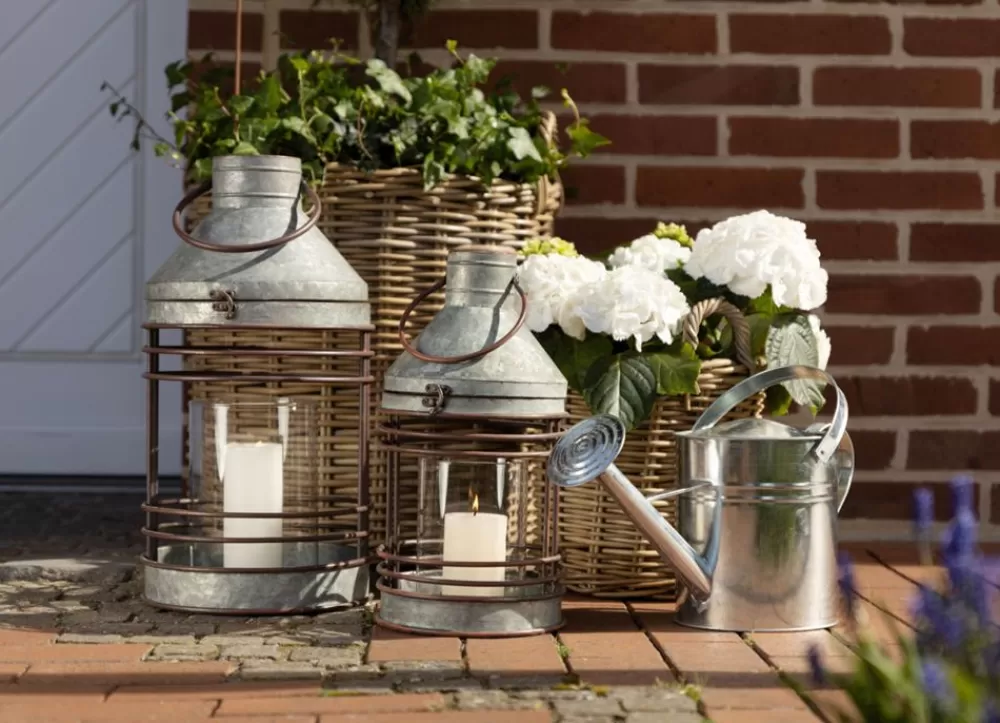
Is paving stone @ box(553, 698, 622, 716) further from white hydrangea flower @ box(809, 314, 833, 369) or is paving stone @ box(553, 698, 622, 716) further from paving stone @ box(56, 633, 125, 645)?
white hydrangea flower @ box(809, 314, 833, 369)

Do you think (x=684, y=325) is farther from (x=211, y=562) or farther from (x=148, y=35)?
(x=148, y=35)

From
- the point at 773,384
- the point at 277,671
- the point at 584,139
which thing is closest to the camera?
the point at 277,671

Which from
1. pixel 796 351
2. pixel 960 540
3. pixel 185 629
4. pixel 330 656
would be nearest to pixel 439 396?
pixel 330 656

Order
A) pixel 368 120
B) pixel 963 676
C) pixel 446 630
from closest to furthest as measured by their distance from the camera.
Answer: pixel 963 676
pixel 446 630
pixel 368 120

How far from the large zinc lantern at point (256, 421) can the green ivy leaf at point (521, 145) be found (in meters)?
0.40

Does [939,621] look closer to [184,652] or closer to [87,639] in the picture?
[184,652]

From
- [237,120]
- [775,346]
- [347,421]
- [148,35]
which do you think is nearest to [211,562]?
[347,421]

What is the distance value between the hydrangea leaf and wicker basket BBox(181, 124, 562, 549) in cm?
55

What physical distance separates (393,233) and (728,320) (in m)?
0.63

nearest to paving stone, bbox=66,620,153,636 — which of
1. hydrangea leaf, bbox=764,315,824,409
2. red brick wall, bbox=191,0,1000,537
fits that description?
hydrangea leaf, bbox=764,315,824,409

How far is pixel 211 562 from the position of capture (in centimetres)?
267

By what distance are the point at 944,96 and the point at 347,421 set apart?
1562 millimetres

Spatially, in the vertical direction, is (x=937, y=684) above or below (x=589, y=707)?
above

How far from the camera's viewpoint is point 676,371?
260 centimetres
